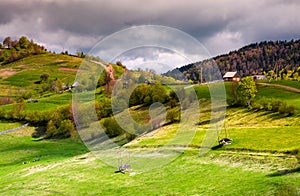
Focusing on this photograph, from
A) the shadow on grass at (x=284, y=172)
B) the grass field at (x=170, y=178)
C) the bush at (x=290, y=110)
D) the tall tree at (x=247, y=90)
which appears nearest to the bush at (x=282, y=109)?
the bush at (x=290, y=110)

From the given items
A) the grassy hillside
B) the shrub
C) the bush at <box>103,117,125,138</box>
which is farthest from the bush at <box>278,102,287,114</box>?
the grassy hillside

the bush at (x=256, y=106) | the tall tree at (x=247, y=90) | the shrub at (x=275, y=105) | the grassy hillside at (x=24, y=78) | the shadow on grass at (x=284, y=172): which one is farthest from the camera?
the grassy hillside at (x=24, y=78)

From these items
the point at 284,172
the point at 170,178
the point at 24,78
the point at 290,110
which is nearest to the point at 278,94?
the point at 290,110

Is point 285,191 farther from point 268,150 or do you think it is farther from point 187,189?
point 268,150

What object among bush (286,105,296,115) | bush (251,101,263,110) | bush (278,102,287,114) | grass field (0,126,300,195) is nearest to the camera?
grass field (0,126,300,195)

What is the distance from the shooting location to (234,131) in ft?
204

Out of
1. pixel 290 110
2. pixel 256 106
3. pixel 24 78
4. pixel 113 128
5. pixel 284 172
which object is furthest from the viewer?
pixel 24 78

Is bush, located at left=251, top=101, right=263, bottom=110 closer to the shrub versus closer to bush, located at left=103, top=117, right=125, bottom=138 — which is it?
the shrub

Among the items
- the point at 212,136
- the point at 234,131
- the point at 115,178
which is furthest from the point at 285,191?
the point at 234,131

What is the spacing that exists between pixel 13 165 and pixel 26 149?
15076 millimetres

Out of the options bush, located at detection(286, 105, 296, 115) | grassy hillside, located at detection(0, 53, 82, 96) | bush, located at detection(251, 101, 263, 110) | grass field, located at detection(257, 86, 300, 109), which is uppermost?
grassy hillside, located at detection(0, 53, 82, 96)

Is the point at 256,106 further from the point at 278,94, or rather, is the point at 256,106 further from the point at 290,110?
the point at 278,94

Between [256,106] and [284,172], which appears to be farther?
[256,106]

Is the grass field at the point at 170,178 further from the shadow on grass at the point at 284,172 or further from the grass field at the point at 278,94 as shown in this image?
the grass field at the point at 278,94
